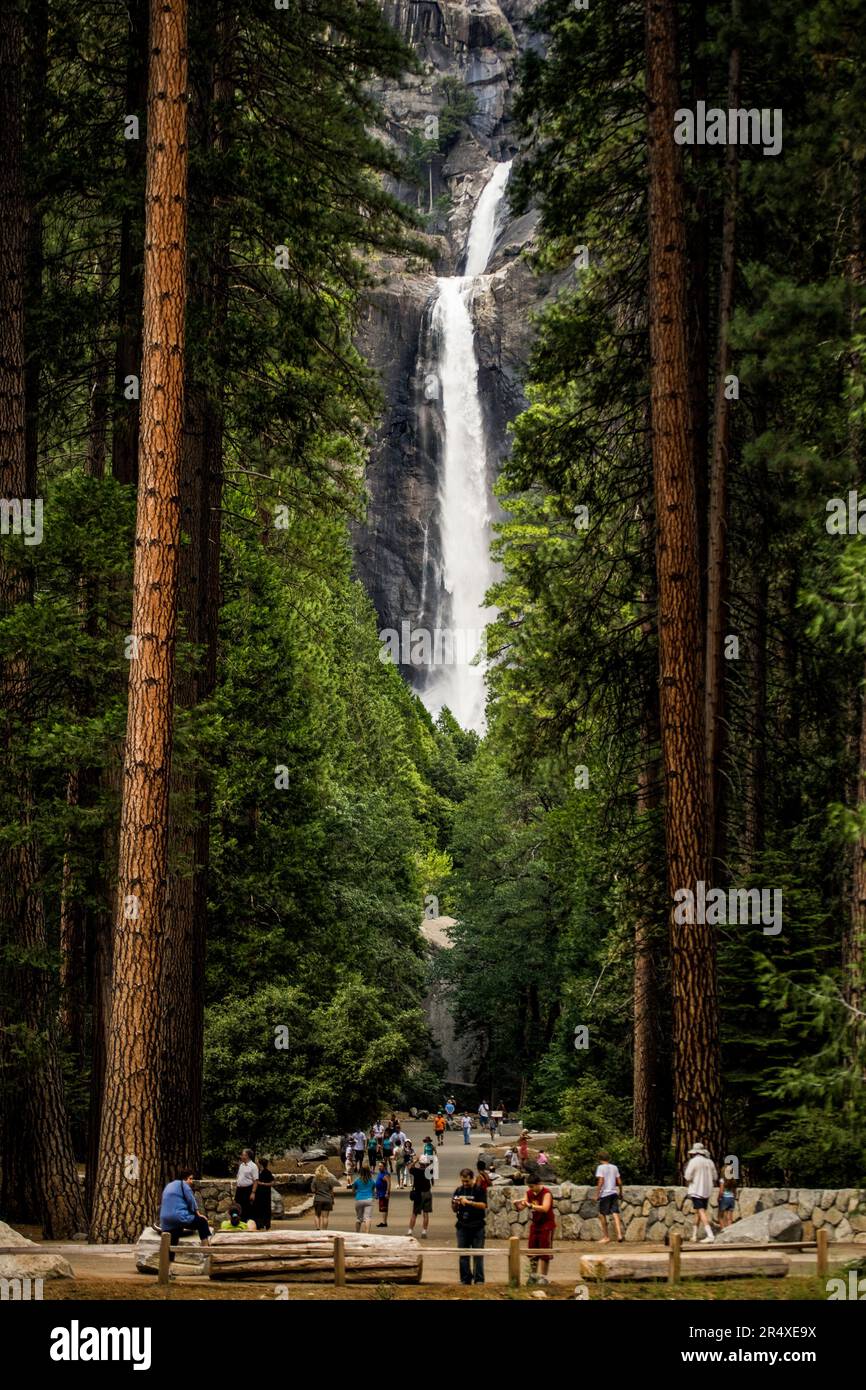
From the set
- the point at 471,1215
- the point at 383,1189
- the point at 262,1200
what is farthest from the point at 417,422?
the point at 471,1215

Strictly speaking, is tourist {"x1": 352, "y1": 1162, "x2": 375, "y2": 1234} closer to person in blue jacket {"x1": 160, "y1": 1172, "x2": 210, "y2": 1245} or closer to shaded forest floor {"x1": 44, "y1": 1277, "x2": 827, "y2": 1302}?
person in blue jacket {"x1": 160, "y1": 1172, "x2": 210, "y2": 1245}

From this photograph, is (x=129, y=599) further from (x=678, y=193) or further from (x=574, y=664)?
(x=678, y=193)

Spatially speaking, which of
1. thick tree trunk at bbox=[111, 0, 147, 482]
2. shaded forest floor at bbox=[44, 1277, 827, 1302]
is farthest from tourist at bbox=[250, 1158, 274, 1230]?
thick tree trunk at bbox=[111, 0, 147, 482]

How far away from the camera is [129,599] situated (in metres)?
17.2

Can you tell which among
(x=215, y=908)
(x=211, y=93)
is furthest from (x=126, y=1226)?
(x=215, y=908)

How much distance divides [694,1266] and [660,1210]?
4795 mm

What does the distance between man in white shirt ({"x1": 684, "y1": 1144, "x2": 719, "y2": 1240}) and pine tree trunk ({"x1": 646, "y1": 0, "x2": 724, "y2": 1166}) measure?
32cm

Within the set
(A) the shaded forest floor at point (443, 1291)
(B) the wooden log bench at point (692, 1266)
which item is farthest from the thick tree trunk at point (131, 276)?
(B) the wooden log bench at point (692, 1266)

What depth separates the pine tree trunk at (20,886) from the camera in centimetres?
1717

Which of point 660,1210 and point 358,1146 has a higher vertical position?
point 660,1210

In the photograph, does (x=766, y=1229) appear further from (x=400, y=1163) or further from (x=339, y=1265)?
(x=400, y=1163)

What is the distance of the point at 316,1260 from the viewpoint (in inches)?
491

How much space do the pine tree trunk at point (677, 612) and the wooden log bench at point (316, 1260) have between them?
360 cm

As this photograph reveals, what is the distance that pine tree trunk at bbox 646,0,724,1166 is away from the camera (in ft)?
49.0
